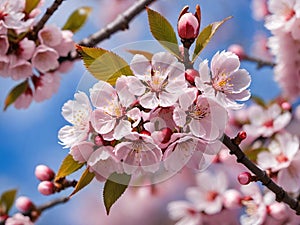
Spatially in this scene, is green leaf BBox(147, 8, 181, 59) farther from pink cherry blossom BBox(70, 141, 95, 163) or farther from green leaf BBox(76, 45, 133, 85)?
pink cherry blossom BBox(70, 141, 95, 163)

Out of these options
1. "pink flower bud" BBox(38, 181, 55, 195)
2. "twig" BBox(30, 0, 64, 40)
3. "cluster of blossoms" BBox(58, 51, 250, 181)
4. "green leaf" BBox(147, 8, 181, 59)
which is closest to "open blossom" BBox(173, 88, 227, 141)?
"cluster of blossoms" BBox(58, 51, 250, 181)

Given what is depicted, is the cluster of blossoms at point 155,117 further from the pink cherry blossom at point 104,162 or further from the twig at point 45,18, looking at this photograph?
the twig at point 45,18

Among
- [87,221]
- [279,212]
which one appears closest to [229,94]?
[279,212]

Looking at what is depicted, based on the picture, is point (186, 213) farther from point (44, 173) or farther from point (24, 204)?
point (44, 173)

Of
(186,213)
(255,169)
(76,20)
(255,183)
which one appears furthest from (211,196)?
(255,169)

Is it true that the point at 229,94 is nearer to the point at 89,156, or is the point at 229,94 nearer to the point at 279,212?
the point at 89,156

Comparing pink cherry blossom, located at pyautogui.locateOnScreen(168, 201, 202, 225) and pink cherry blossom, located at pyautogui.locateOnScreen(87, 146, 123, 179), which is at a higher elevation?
pink cherry blossom, located at pyautogui.locateOnScreen(87, 146, 123, 179)

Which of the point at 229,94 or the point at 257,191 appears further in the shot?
the point at 257,191
